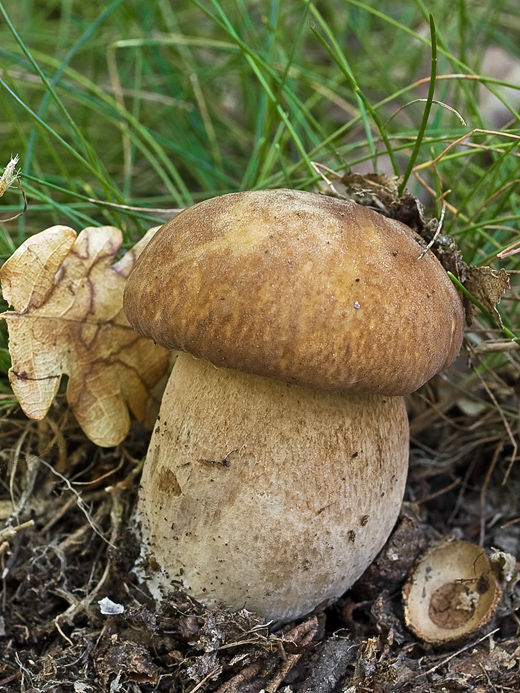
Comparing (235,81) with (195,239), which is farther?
(235,81)

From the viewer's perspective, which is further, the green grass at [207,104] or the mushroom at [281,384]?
the green grass at [207,104]

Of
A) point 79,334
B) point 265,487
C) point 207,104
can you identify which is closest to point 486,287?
point 265,487

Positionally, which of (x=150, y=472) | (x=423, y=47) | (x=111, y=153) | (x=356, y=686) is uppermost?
(x=423, y=47)

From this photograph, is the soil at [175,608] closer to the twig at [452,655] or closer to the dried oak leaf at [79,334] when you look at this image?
the twig at [452,655]

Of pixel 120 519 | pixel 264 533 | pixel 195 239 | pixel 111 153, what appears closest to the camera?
pixel 195 239

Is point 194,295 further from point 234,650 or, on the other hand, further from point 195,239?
point 234,650

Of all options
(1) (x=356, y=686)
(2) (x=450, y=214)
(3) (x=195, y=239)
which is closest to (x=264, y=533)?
(1) (x=356, y=686)

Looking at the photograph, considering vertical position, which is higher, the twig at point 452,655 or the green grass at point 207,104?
the green grass at point 207,104

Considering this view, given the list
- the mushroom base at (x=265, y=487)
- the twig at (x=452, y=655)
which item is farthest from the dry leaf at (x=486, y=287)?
the twig at (x=452, y=655)

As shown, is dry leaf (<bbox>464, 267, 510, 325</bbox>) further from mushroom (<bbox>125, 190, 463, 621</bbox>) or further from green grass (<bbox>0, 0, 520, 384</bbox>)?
green grass (<bbox>0, 0, 520, 384</bbox>)
